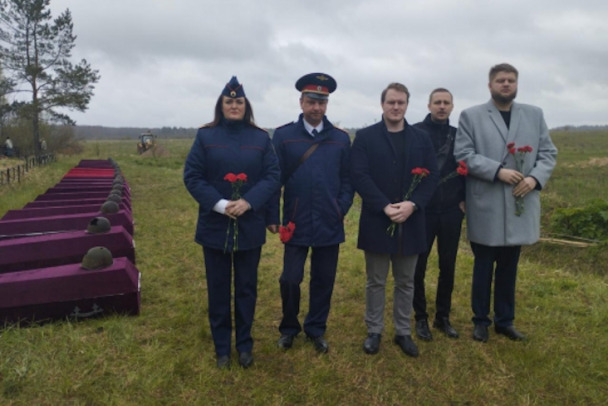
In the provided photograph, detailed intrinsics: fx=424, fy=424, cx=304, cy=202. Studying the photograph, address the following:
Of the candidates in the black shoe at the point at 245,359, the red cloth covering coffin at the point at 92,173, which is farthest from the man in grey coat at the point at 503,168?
the red cloth covering coffin at the point at 92,173

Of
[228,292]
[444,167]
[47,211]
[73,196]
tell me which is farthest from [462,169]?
[73,196]

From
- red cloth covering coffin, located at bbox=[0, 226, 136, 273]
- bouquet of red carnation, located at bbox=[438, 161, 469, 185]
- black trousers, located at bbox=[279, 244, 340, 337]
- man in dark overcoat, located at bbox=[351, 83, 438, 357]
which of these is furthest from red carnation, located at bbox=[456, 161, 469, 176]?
red cloth covering coffin, located at bbox=[0, 226, 136, 273]

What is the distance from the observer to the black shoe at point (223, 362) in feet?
10.2

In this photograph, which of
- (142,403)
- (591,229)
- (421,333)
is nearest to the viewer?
(142,403)

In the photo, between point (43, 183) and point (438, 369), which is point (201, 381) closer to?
point (438, 369)

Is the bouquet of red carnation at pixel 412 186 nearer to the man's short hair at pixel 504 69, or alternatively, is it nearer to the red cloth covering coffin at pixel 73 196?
the man's short hair at pixel 504 69

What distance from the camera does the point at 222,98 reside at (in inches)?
120

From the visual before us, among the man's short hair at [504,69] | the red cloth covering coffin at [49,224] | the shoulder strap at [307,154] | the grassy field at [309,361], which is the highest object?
the man's short hair at [504,69]

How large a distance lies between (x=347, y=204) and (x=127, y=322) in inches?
88.0

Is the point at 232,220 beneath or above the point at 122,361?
above

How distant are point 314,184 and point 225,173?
Answer: 2.21 feet

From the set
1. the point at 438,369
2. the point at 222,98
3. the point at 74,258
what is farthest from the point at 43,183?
the point at 438,369

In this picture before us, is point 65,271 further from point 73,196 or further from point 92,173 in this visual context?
point 92,173

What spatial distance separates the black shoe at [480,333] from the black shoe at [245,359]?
6.22 feet
